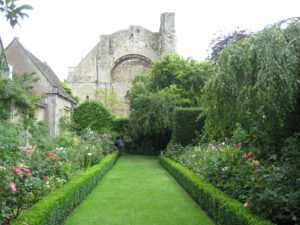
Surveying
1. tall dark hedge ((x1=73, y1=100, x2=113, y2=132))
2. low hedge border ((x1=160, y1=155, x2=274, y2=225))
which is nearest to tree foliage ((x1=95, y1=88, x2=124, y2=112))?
tall dark hedge ((x1=73, y1=100, x2=113, y2=132))

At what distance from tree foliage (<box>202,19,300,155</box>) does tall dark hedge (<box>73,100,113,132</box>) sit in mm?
14397

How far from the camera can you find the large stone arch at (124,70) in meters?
31.5

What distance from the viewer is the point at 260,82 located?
12.8 feet

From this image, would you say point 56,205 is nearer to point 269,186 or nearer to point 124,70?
point 269,186

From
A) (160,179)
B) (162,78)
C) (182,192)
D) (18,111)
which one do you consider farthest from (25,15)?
(162,78)

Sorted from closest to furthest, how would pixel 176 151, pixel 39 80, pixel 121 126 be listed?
pixel 176 151, pixel 39 80, pixel 121 126

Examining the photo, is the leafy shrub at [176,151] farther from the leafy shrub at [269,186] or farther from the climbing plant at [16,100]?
the leafy shrub at [269,186]

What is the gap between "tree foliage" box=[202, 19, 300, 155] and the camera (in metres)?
3.84

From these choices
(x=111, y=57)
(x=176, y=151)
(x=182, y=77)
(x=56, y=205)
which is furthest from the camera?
(x=111, y=57)

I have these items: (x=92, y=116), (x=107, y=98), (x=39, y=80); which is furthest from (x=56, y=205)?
(x=107, y=98)

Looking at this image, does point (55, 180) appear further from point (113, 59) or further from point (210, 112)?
point (113, 59)

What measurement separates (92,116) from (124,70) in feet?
45.2

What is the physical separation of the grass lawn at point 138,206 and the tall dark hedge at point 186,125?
586cm

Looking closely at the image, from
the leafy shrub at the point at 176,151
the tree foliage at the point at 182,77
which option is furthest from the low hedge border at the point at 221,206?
the tree foliage at the point at 182,77
